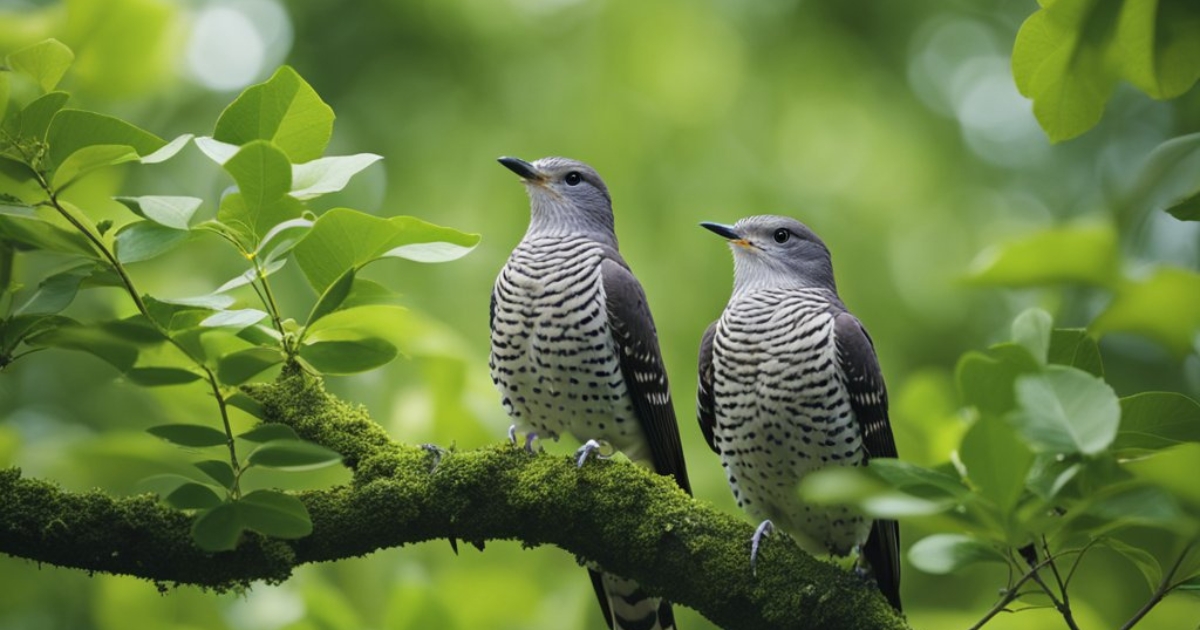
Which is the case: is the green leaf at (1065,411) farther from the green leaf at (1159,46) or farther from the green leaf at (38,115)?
the green leaf at (38,115)

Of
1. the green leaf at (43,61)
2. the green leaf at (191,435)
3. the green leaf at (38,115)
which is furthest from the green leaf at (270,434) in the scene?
the green leaf at (43,61)

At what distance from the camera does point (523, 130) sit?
313 inches

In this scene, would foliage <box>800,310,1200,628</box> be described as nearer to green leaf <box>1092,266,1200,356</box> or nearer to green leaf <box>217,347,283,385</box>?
green leaf <box>1092,266,1200,356</box>

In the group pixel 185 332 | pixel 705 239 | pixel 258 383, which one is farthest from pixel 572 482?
pixel 705 239

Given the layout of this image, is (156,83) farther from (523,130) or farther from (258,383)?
(258,383)

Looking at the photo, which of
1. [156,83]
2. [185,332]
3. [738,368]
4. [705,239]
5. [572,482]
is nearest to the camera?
[185,332]

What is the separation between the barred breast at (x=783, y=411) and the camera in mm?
3758

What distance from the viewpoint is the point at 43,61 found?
2449mm

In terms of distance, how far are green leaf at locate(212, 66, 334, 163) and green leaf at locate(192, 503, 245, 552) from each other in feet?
2.35

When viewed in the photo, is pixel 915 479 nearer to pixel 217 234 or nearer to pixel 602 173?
pixel 217 234

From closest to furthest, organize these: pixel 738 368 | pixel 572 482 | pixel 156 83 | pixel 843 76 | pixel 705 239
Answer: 1. pixel 572 482
2. pixel 738 368
3. pixel 156 83
4. pixel 705 239
5. pixel 843 76

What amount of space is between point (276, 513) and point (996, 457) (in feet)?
4.41

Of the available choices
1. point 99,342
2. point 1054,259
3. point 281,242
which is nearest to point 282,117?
point 281,242

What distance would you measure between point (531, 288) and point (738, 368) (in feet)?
2.35
